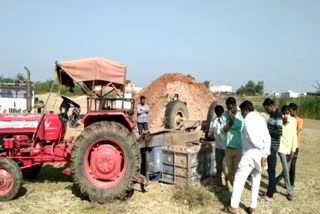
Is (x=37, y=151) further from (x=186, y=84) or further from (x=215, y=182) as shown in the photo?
(x=186, y=84)

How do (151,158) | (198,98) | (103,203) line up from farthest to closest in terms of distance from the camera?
(198,98) < (151,158) < (103,203)

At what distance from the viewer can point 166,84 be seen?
57.1ft

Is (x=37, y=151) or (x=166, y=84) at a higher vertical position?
(x=166, y=84)

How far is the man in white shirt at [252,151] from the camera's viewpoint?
6.18 m

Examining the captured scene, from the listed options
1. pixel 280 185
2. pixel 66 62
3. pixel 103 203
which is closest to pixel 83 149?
pixel 103 203

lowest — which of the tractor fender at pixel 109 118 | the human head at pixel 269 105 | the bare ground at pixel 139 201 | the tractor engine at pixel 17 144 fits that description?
the bare ground at pixel 139 201

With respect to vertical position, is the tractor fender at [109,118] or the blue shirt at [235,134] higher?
the tractor fender at [109,118]

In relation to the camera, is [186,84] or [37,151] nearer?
[37,151]

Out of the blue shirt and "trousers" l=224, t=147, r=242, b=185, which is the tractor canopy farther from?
"trousers" l=224, t=147, r=242, b=185

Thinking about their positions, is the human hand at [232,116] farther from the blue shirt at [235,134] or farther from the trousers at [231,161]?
the trousers at [231,161]

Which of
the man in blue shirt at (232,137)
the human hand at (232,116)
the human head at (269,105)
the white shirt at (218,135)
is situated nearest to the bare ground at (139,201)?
the man in blue shirt at (232,137)

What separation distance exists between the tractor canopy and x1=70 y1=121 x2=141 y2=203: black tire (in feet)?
2.44

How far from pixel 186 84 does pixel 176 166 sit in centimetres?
1017

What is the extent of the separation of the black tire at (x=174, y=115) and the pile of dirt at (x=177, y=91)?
4.43 meters
